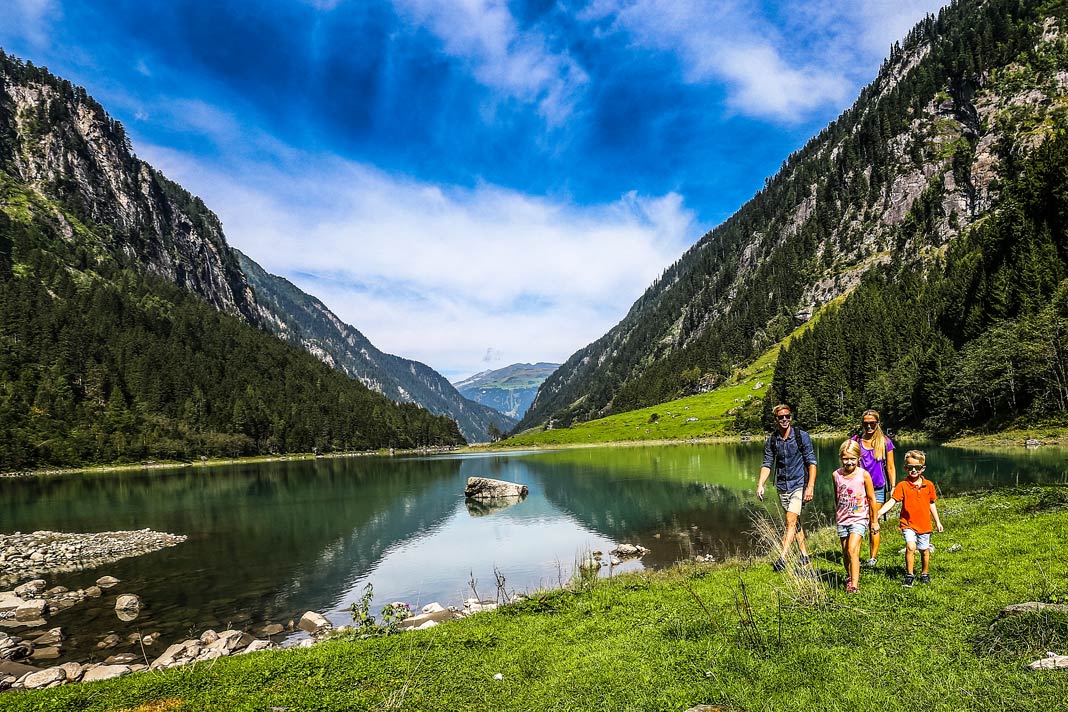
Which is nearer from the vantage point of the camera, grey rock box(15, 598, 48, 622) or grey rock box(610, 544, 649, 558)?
grey rock box(15, 598, 48, 622)

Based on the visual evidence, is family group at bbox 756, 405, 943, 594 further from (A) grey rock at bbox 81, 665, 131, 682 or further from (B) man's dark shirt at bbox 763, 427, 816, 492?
(A) grey rock at bbox 81, 665, 131, 682

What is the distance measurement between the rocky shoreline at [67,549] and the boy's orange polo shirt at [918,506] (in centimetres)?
4279

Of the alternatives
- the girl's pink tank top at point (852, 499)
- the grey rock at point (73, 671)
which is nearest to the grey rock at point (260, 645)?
the grey rock at point (73, 671)

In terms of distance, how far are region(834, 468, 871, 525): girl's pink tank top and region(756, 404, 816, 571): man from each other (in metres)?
0.82

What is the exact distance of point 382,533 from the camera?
141ft

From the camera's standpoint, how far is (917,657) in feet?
26.9

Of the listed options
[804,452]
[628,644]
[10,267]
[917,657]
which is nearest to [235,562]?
[628,644]

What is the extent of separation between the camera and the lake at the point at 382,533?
81.8 ft

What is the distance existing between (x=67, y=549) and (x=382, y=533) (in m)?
21.6

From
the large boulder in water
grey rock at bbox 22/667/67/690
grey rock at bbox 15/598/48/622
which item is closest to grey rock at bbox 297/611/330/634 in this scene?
grey rock at bbox 22/667/67/690

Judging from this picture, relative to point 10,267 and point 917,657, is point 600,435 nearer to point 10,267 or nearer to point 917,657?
point 917,657

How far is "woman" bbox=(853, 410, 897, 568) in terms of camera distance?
13500 mm

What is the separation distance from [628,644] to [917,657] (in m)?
5.14

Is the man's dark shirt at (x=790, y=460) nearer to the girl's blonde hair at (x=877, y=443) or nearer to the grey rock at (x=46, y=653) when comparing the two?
the girl's blonde hair at (x=877, y=443)
